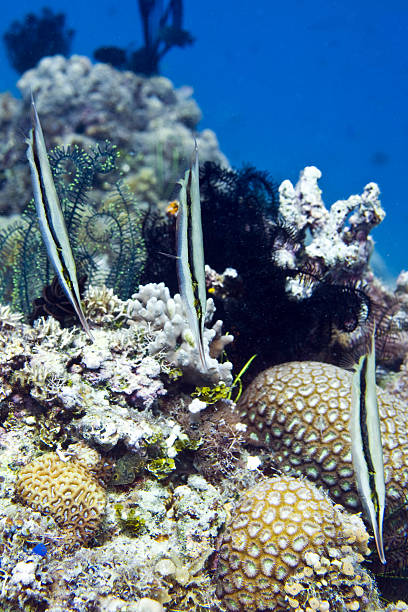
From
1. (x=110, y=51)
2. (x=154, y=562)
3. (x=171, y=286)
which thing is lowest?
(x=154, y=562)

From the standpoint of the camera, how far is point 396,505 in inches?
132

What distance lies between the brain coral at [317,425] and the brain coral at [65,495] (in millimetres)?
1674

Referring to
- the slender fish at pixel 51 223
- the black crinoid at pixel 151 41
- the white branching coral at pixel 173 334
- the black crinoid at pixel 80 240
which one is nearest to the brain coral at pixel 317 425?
the white branching coral at pixel 173 334

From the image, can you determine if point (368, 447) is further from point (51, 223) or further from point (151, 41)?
point (151, 41)

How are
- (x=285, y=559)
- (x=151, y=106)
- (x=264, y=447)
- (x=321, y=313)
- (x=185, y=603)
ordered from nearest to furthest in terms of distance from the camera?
(x=185, y=603)
(x=285, y=559)
(x=264, y=447)
(x=321, y=313)
(x=151, y=106)

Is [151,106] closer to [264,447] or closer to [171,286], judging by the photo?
[171,286]

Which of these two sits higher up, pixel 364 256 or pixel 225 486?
pixel 364 256

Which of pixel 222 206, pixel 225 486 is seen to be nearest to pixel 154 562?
pixel 225 486

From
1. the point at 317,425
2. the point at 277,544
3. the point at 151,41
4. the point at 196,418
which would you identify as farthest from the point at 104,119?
the point at 277,544

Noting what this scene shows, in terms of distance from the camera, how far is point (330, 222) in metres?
5.79

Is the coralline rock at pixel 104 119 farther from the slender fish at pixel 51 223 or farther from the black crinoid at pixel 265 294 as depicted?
the slender fish at pixel 51 223

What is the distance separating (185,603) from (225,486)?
2.95ft

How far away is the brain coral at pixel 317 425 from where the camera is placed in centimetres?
345

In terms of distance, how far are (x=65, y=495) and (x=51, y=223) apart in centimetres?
183
